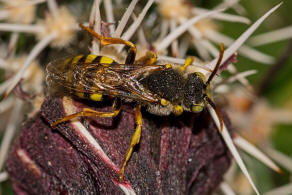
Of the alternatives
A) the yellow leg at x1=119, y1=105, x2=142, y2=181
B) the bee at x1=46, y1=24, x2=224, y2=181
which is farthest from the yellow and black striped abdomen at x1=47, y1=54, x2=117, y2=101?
the yellow leg at x1=119, y1=105, x2=142, y2=181

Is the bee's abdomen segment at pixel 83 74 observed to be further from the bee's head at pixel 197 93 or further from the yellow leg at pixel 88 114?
the bee's head at pixel 197 93

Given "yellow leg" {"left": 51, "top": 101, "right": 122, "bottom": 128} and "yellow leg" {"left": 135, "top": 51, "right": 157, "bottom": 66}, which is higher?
"yellow leg" {"left": 135, "top": 51, "right": 157, "bottom": 66}

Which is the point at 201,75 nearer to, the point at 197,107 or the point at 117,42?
the point at 197,107

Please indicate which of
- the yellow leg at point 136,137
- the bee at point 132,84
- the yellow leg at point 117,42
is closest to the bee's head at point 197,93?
the bee at point 132,84

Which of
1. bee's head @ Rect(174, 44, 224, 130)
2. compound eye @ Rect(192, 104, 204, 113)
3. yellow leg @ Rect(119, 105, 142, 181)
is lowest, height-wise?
yellow leg @ Rect(119, 105, 142, 181)

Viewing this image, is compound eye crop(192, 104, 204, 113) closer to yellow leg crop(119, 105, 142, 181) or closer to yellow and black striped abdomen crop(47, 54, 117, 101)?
yellow leg crop(119, 105, 142, 181)

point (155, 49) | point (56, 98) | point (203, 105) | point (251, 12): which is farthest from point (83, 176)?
point (251, 12)
